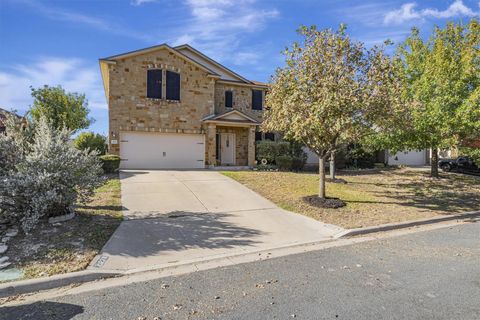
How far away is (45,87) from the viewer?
2183 centimetres

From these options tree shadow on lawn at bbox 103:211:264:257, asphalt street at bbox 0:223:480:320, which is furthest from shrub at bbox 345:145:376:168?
asphalt street at bbox 0:223:480:320

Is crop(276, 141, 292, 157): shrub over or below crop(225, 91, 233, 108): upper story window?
below

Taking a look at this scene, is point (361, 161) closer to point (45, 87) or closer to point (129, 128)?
point (129, 128)

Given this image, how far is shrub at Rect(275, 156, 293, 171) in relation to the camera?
1720cm

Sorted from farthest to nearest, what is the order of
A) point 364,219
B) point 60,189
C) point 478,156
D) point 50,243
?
1. point 478,156
2. point 364,219
3. point 60,189
4. point 50,243

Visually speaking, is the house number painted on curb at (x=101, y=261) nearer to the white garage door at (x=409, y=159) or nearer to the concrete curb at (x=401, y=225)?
the concrete curb at (x=401, y=225)

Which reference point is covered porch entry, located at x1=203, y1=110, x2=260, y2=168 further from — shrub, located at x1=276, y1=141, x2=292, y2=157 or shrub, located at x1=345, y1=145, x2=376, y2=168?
shrub, located at x1=345, y1=145, x2=376, y2=168

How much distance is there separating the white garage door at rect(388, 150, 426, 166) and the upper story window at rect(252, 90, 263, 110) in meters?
11.4

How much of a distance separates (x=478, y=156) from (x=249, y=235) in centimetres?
1274

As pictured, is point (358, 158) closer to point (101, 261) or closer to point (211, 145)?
point (211, 145)

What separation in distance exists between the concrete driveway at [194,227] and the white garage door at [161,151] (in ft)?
20.2

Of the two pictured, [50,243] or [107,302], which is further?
[50,243]

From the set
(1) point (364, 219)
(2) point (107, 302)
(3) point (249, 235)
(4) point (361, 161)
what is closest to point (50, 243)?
(2) point (107, 302)

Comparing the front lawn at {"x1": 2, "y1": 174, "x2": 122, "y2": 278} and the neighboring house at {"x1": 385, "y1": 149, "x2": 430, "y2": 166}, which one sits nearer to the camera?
the front lawn at {"x1": 2, "y1": 174, "x2": 122, "y2": 278}
